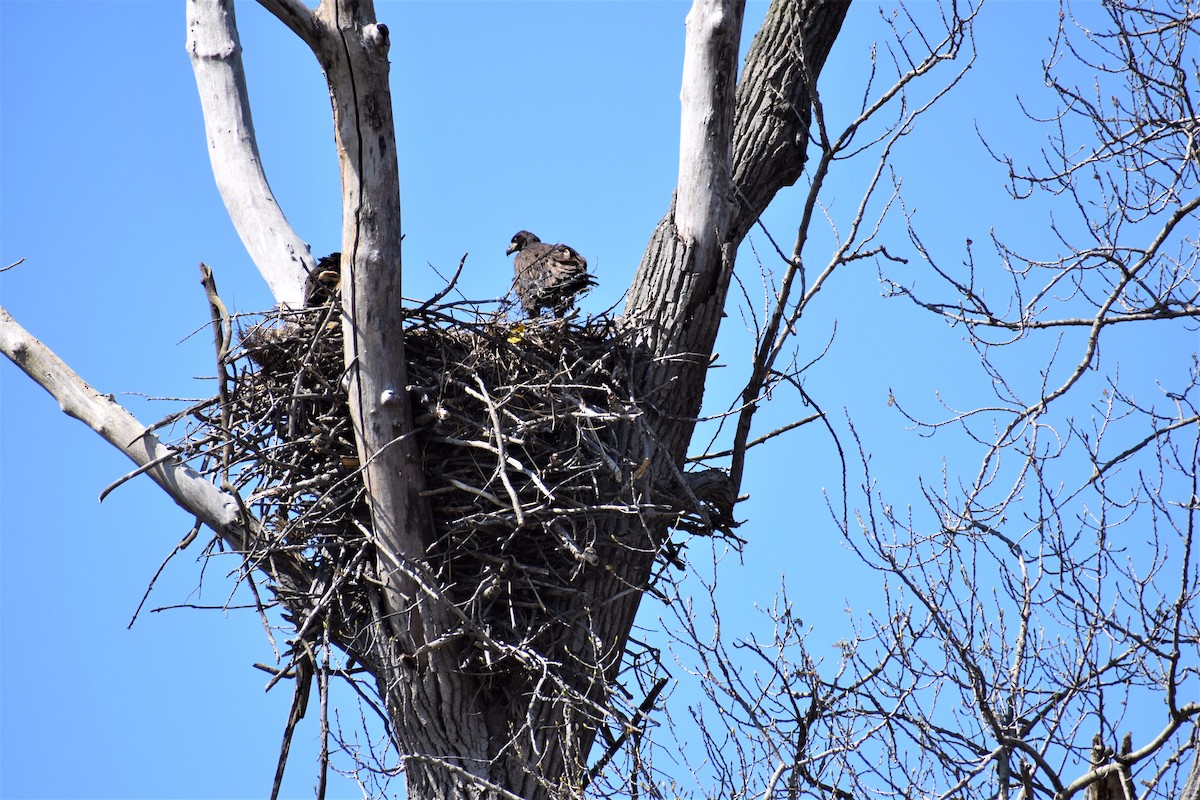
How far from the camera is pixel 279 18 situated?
441 cm

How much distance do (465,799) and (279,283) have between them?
2.72m

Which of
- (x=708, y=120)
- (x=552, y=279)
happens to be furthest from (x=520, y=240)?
(x=708, y=120)

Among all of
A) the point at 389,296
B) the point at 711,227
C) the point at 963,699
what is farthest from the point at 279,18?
the point at 963,699

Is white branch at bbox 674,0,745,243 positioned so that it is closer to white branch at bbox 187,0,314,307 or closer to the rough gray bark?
the rough gray bark

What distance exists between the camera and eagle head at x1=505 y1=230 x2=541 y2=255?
8.55m

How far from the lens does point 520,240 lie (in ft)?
28.3

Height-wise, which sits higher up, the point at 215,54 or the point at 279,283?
the point at 215,54

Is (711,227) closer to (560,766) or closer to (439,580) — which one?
(439,580)

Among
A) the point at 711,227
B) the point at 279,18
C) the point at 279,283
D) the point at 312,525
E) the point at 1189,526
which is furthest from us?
the point at 279,283

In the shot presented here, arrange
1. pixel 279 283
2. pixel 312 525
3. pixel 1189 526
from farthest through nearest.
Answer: pixel 279 283, pixel 312 525, pixel 1189 526

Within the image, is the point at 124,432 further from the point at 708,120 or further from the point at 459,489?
the point at 708,120

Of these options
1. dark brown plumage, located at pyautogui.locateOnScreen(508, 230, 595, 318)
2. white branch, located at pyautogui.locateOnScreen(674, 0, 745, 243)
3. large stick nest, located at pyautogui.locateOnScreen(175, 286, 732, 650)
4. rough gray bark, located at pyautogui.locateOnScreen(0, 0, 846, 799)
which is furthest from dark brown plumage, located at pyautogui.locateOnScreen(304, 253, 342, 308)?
white branch, located at pyautogui.locateOnScreen(674, 0, 745, 243)

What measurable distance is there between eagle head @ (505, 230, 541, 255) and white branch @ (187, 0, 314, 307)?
87.6 inches

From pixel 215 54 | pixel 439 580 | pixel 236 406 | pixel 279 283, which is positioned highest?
pixel 215 54
